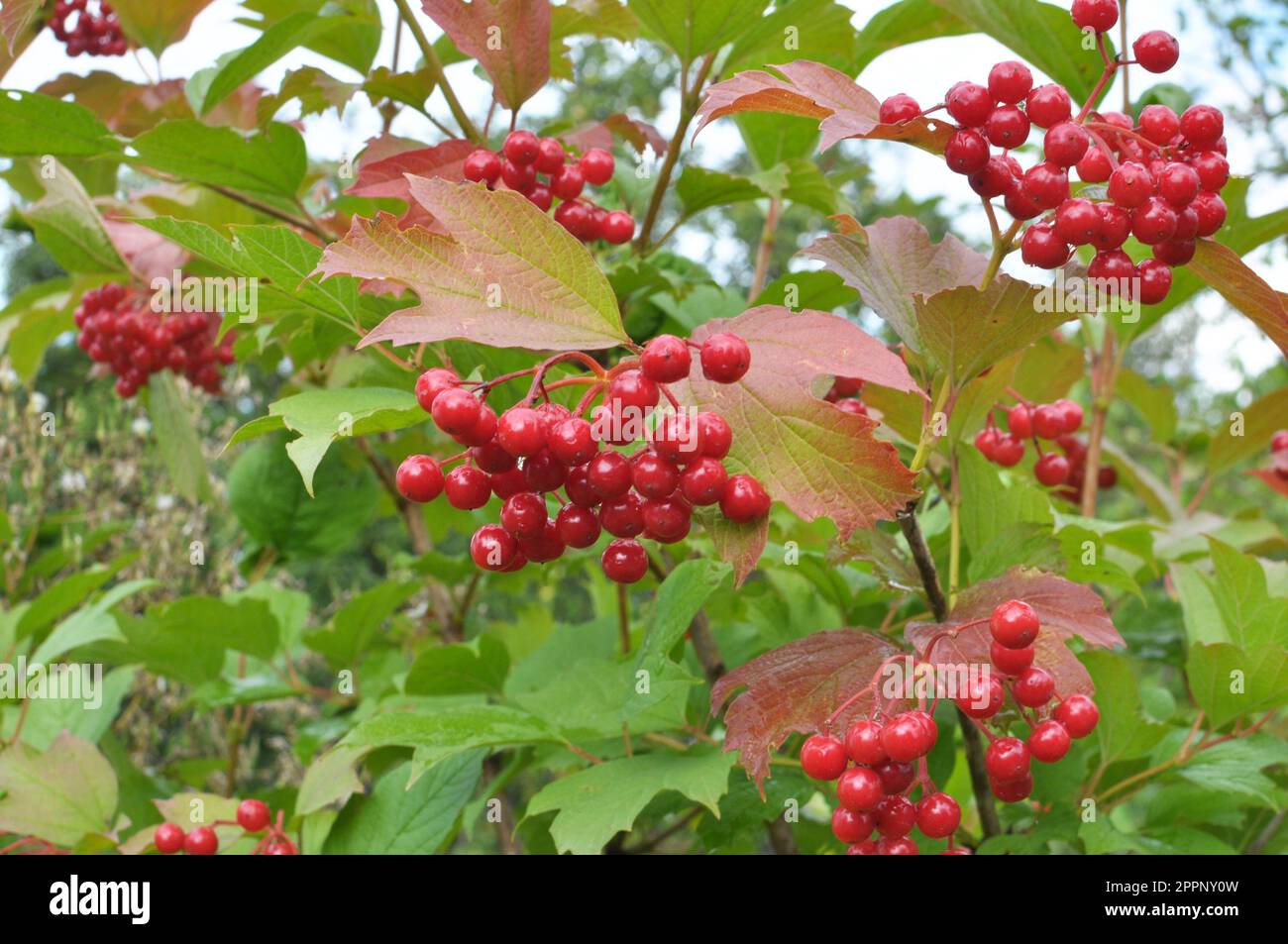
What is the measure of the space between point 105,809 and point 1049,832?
122 cm

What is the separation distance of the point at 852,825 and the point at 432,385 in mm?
507

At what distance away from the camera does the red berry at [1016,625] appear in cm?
87

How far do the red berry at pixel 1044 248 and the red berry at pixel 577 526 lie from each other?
42 cm

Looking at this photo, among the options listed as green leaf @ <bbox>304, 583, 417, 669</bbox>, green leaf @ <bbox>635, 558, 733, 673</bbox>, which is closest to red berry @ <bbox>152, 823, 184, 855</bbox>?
green leaf @ <bbox>304, 583, 417, 669</bbox>

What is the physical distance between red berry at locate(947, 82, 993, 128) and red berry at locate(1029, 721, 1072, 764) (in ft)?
1.64

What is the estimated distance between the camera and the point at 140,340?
197 cm

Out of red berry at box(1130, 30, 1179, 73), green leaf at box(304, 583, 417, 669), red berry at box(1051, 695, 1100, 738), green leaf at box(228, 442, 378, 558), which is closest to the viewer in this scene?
red berry at box(1051, 695, 1100, 738)

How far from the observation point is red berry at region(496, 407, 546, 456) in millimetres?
836

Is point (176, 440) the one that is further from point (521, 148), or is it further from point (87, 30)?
point (521, 148)

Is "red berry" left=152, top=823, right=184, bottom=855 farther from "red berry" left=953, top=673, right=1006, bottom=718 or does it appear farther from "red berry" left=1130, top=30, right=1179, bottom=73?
"red berry" left=1130, top=30, right=1179, bottom=73

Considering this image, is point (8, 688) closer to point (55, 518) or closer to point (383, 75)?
point (55, 518)

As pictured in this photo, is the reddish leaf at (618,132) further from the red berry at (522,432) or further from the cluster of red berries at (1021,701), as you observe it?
the cluster of red berries at (1021,701)

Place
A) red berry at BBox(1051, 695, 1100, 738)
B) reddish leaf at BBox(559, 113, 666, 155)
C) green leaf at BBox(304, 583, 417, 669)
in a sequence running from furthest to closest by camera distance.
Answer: green leaf at BBox(304, 583, 417, 669)
reddish leaf at BBox(559, 113, 666, 155)
red berry at BBox(1051, 695, 1100, 738)

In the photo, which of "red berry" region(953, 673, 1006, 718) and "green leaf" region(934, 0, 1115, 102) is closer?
"red berry" region(953, 673, 1006, 718)
